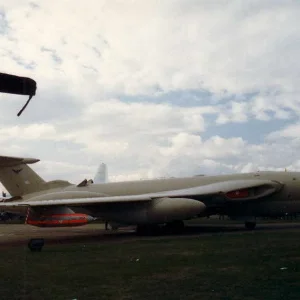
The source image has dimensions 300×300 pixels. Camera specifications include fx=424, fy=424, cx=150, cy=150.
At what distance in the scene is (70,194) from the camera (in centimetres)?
2561

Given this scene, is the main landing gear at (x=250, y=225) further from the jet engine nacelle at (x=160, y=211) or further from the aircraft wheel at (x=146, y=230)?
the aircraft wheel at (x=146, y=230)

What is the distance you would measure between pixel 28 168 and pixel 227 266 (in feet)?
67.8

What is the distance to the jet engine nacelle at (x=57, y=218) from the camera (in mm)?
20484

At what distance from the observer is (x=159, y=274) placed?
9188 mm

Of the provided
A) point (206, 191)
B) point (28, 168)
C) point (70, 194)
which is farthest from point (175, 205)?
point (28, 168)

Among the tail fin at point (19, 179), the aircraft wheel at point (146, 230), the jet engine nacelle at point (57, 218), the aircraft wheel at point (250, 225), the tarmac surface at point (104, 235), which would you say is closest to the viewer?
the tarmac surface at point (104, 235)

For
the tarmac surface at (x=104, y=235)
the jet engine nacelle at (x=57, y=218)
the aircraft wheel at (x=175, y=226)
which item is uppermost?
the jet engine nacelle at (x=57, y=218)

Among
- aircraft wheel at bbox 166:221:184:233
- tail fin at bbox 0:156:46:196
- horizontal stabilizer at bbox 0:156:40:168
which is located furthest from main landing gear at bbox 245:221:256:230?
tail fin at bbox 0:156:46:196

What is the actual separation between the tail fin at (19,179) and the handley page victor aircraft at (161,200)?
61mm

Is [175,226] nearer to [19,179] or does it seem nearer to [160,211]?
[160,211]

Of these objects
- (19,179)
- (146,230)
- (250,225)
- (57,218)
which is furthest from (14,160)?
(250,225)

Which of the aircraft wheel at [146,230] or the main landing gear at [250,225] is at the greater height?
the main landing gear at [250,225]

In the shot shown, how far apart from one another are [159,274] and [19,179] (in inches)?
798

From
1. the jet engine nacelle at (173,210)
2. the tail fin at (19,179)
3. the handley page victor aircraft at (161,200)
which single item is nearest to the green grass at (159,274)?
the handley page victor aircraft at (161,200)
